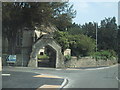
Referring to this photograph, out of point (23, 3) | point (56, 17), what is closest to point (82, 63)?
point (56, 17)

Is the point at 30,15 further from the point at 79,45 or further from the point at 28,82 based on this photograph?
the point at 28,82

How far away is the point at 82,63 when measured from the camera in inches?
1705

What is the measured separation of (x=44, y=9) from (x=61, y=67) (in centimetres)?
948

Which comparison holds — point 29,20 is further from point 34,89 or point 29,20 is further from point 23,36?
point 34,89

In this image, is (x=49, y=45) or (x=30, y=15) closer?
(x=30, y=15)

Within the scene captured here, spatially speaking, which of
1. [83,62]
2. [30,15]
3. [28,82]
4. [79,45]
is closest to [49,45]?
[30,15]

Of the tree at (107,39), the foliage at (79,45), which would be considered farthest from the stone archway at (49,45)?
the tree at (107,39)

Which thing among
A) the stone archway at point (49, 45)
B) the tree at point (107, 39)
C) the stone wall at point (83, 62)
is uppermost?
the tree at point (107, 39)

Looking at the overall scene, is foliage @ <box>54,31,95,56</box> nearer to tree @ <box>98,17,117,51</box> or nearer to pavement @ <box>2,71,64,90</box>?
pavement @ <box>2,71,64,90</box>

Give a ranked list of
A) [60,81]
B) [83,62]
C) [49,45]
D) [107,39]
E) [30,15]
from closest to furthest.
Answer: [60,81] → [30,15] → [49,45] → [83,62] → [107,39]

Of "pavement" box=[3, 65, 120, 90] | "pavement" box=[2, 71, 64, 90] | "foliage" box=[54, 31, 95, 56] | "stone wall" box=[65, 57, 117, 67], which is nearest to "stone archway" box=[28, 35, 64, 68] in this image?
"stone wall" box=[65, 57, 117, 67]

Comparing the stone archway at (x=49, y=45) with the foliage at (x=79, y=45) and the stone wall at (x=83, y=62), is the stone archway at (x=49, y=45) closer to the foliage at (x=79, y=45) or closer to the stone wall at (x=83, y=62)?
the stone wall at (x=83, y=62)

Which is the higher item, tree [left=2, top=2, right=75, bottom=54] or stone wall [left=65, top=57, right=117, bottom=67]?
tree [left=2, top=2, right=75, bottom=54]

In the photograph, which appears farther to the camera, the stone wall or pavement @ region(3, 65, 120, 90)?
the stone wall
